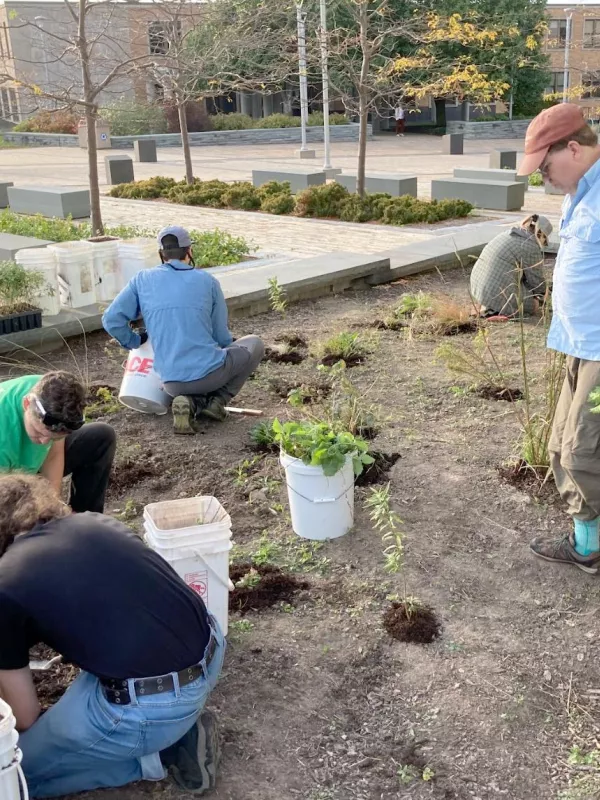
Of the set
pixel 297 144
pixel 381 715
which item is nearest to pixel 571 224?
pixel 381 715

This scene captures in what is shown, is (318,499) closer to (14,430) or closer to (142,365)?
(14,430)

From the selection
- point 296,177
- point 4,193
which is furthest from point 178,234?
point 4,193

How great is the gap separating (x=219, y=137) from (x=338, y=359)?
94.9 feet

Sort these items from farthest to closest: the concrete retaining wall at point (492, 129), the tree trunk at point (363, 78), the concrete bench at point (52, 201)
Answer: the concrete retaining wall at point (492, 129) < the concrete bench at point (52, 201) < the tree trunk at point (363, 78)

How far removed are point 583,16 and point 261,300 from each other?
161 ft

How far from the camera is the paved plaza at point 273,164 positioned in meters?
12.2

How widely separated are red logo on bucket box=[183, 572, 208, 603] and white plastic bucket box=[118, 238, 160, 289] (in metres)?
5.03

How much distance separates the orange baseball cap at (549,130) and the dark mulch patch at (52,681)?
2471mm

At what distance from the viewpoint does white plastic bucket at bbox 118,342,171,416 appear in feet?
17.8

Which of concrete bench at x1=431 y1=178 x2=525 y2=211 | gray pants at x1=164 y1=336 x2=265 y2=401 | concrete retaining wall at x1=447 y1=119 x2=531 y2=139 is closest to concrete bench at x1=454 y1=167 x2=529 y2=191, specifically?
concrete bench at x1=431 y1=178 x2=525 y2=211

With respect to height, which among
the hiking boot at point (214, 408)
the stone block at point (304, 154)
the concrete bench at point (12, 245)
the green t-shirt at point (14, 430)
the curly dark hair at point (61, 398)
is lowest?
the hiking boot at point (214, 408)

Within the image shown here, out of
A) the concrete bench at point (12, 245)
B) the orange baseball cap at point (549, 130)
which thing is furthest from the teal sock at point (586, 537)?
the concrete bench at point (12, 245)

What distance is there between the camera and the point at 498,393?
5.87 meters

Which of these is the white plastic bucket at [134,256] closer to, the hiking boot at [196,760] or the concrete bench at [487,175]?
the hiking boot at [196,760]
